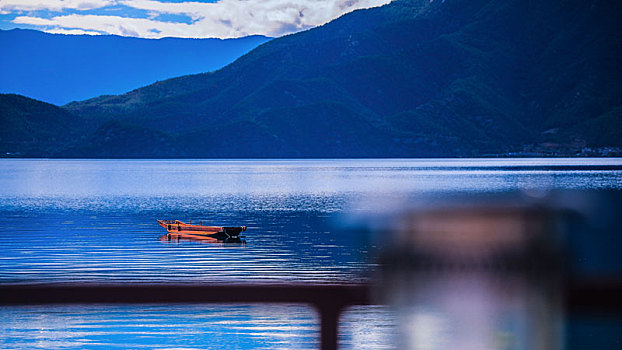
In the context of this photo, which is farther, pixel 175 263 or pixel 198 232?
pixel 198 232

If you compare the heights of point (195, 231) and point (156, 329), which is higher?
point (195, 231)

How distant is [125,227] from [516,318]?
81609 millimetres

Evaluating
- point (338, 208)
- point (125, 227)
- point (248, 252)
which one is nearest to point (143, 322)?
point (248, 252)

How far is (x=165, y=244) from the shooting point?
64.8 meters

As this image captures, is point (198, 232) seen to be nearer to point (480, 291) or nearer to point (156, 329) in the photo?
point (156, 329)

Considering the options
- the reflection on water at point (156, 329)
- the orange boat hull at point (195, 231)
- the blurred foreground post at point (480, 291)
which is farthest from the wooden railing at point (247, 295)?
the orange boat hull at point (195, 231)

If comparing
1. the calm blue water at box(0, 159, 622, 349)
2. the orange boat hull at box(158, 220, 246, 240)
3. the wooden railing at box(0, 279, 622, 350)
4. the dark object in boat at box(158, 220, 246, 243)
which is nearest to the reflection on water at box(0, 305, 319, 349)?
the calm blue water at box(0, 159, 622, 349)

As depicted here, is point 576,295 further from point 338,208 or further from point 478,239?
point 338,208

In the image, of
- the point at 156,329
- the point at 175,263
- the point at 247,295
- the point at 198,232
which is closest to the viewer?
the point at 247,295

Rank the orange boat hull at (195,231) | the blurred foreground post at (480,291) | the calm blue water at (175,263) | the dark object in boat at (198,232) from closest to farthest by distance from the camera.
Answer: the blurred foreground post at (480,291) < the calm blue water at (175,263) < the dark object in boat at (198,232) < the orange boat hull at (195,231)

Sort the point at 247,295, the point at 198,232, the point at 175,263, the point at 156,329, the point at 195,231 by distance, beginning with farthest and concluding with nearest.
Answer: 1. the point at 195,231
2. the point at 198,232
3. the point at 175,263
4. the point at 156,329
5. the point at 247,295

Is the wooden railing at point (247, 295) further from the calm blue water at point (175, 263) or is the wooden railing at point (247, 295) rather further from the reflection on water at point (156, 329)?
the reflection on water at point (156, 329)

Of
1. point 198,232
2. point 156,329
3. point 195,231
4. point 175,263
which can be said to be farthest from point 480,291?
point 195,231

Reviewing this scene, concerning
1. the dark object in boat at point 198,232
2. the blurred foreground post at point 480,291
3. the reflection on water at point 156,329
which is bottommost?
the reflection on water at point 156,329
